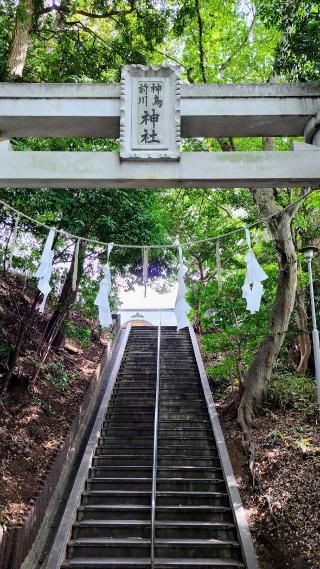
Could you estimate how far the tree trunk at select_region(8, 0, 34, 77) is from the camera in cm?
806

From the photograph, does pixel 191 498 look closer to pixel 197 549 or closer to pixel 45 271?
pixel 197 549

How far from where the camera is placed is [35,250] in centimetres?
1052

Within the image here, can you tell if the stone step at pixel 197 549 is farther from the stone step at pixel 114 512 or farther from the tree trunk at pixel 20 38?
the tree trunk at pixel 20 38

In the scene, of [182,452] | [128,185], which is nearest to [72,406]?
[182,452]

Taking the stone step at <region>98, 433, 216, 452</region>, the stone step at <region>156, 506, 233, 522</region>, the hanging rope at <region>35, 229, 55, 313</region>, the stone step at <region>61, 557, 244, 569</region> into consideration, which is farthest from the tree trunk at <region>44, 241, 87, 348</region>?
the stone step at <region>61, 557, 244, 569</region>

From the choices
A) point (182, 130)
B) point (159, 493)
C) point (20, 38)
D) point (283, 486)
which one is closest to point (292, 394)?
point (283, 486)

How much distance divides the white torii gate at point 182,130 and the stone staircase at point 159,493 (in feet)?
18.9

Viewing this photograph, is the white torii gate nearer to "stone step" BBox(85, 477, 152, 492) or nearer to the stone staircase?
the stone staircase

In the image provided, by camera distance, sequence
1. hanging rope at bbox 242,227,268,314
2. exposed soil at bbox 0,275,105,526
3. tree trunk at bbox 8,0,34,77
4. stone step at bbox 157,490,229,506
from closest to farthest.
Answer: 1. hanging rope at bbox 242,227,268,314
2. exposed soil at bbox 0,275,105,526
3. stone step at bbox 157,490,229,506
4. tree trunk at bbox 8,0,34,77

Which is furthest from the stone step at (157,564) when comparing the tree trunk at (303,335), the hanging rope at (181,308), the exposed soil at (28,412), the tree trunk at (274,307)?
the tree trunk at (303,335)

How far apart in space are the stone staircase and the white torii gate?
575 cm

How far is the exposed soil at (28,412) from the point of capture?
24.3 ft

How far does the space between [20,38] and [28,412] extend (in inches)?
321

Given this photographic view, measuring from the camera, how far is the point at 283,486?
796 centimetres
